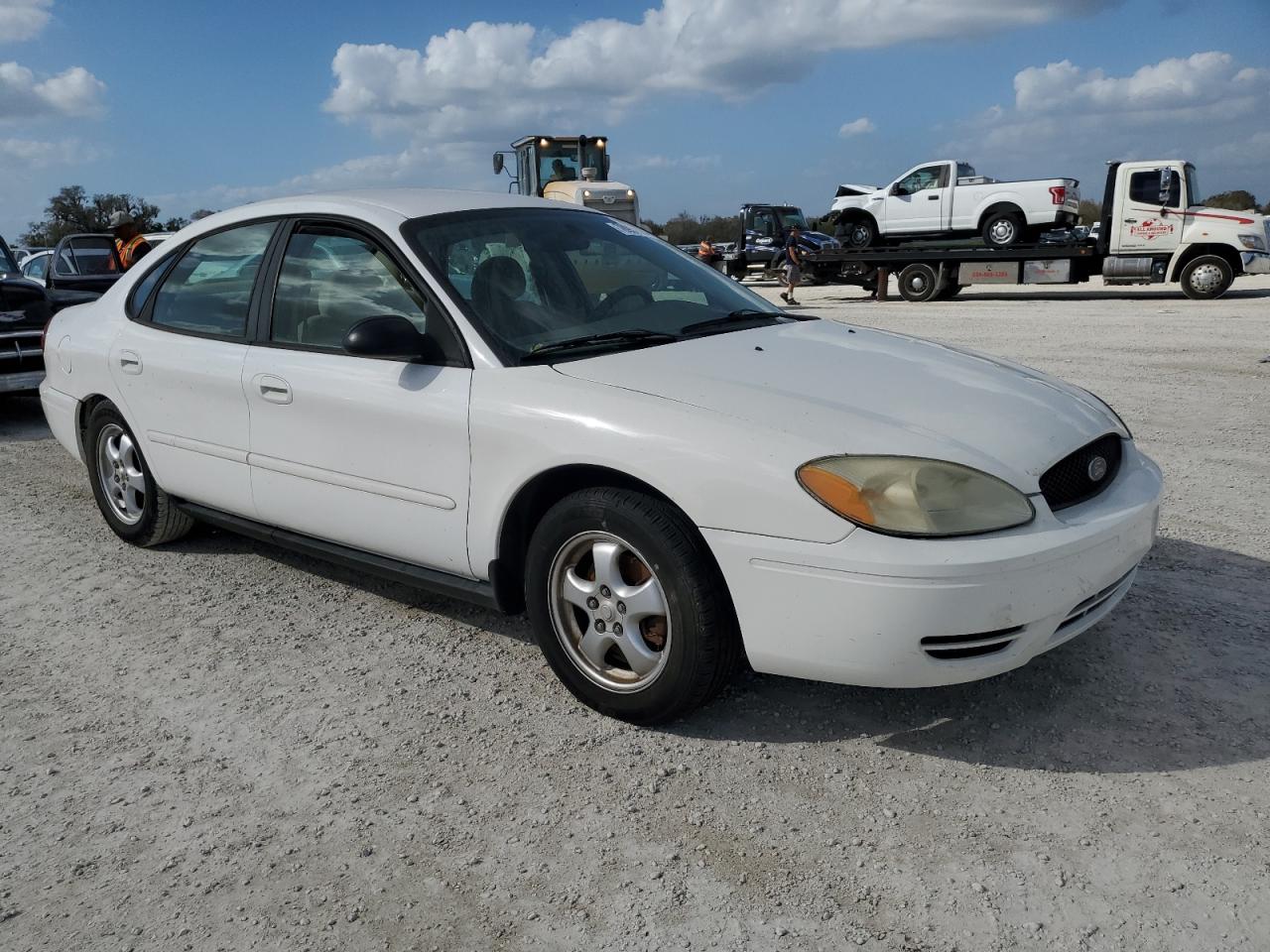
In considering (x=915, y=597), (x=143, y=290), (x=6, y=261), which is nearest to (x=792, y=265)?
(x=6, y=261)

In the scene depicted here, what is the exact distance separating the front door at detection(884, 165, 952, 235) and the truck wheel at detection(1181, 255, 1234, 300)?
495 cm

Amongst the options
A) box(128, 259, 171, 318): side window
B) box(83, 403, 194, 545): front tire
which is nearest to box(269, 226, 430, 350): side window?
box(128, 259, 171, 318): side window

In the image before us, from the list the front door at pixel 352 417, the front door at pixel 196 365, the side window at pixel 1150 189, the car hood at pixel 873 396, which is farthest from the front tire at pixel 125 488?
the side window at pixel 1150 189

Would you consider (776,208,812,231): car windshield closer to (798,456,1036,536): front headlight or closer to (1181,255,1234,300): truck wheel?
(1181,255,1234,300): truck wheel

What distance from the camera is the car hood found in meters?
2.83

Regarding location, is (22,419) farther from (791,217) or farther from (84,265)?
(791,217)

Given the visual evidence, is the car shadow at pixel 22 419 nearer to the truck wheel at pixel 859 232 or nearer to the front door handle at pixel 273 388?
the front door handle at pixel 273 388

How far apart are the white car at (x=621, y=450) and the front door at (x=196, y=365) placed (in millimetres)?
16

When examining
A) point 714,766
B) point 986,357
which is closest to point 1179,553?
point 986,357

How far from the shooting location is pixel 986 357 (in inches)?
155

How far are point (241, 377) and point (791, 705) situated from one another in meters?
2.40

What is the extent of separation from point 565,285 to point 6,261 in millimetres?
8473

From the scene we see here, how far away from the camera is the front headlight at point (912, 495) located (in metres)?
2.67

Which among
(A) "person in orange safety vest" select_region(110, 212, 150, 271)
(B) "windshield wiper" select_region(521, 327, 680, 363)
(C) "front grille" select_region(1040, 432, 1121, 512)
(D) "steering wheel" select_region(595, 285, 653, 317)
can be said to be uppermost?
(A) "person in orange safety vest" select_region(110, 212, 150, 271)
